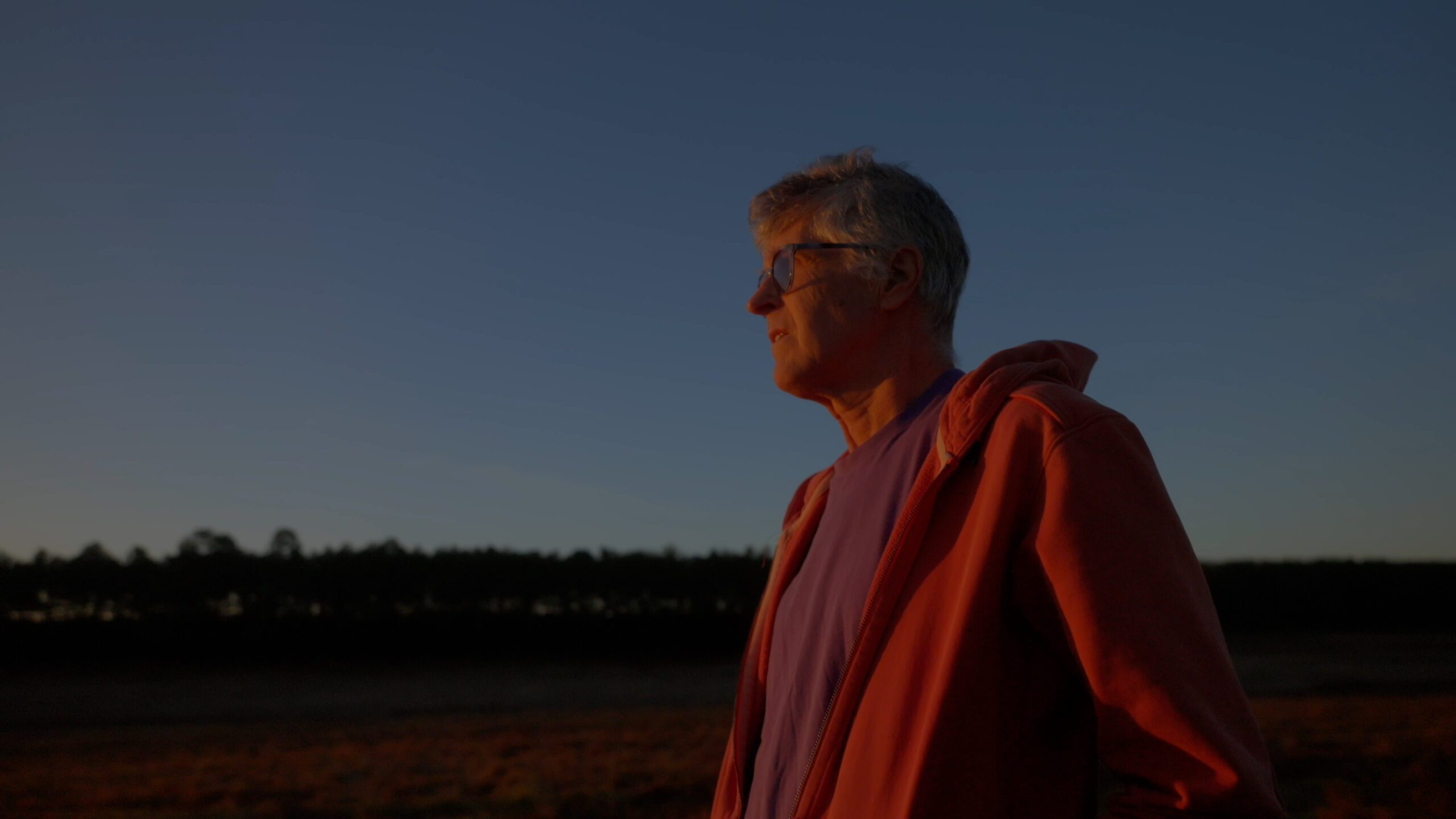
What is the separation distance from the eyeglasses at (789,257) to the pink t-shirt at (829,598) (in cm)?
38

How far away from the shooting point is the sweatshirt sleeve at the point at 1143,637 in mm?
1283

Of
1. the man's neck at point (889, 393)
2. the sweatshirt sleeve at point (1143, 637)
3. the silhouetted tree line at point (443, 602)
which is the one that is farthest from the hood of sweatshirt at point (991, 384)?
the silhouetted tree line at point (443, 602)

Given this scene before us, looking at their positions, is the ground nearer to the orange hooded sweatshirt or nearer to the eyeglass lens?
the eyeglass lens

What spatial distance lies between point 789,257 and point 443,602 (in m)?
29.8

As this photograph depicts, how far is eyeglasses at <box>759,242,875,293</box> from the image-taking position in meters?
2.22

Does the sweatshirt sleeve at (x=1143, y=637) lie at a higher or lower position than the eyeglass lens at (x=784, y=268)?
lower

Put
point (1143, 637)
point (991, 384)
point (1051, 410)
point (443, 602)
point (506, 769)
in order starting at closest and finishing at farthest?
1. point (1143, 637)
2. point (1051, 410)
3. point (991, 384)
4. point (506, 769)
5. point (443, 602)

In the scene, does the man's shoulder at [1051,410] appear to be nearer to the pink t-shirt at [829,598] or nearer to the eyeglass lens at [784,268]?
the pink t-shirt at [829,598]

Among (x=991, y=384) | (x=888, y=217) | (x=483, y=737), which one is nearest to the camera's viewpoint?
(x=991, y=384)

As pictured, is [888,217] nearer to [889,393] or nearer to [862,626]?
[889,393]

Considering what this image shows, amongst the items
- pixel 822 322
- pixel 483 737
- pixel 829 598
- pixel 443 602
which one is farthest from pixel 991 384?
pixel 443 602

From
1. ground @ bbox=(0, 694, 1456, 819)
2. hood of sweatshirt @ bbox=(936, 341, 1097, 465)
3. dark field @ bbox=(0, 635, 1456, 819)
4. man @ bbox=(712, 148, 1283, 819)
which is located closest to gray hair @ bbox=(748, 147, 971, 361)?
man @ bbox=(712, 148, 1283, 819)

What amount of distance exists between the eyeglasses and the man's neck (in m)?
0.29

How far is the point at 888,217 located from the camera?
2.19 meters
